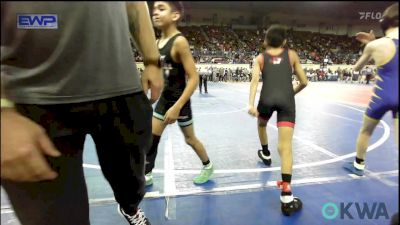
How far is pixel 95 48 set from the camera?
0.58 m

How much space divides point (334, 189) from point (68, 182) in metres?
1.45

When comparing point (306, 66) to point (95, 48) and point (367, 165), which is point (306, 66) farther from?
point (367, 165)

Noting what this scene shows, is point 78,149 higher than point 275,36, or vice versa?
point 275,36

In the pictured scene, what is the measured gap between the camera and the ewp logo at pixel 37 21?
0.55 m

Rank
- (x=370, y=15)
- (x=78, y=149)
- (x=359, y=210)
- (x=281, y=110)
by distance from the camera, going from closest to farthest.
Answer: (x=370, y=15) → (x=78, y=149) → (x=359, y=210) → (x=281, y=110)

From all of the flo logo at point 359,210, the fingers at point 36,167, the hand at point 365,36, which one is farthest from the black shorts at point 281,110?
the fingers at point 36,167

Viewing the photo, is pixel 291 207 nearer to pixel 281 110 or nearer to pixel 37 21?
pixel 281 110

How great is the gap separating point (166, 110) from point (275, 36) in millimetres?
656

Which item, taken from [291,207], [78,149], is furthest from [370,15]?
[291,207]

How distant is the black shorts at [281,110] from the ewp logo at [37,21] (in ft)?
3.12

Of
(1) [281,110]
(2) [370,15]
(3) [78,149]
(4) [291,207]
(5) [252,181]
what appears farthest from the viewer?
(5) [252,181]

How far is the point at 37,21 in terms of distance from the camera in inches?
21.9

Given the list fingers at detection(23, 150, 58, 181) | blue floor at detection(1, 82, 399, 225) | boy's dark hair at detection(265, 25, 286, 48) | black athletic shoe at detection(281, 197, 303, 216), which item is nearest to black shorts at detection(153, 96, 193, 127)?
blue floor at detection(1, 82, 399, 225)

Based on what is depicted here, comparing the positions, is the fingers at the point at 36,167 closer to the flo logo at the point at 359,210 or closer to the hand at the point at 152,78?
the hand at the point at 152,78
